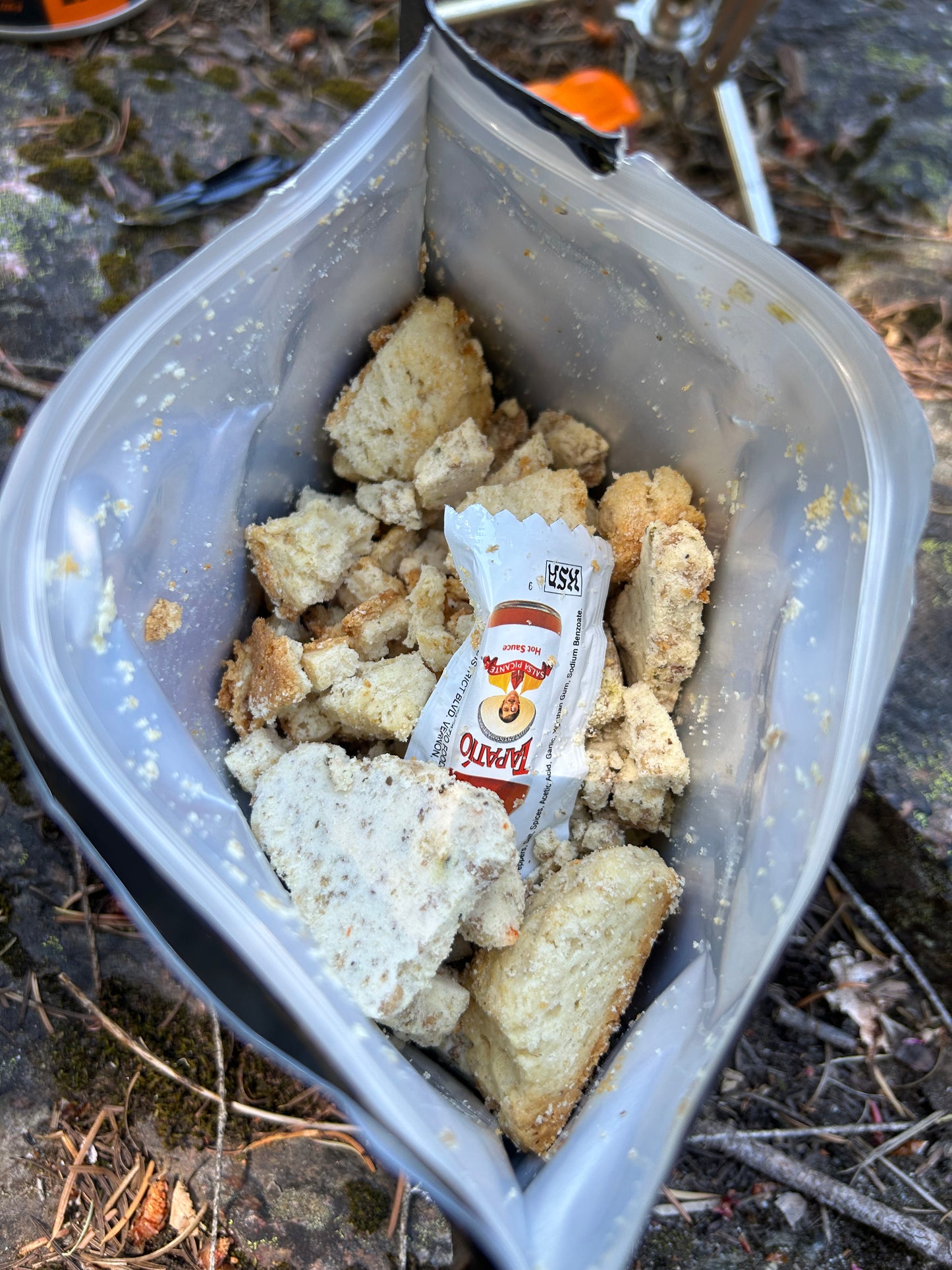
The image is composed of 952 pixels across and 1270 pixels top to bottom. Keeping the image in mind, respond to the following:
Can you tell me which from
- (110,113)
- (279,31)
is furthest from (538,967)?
(279,31)

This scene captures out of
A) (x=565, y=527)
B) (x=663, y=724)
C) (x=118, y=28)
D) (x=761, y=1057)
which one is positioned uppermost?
(x=118, y=28)

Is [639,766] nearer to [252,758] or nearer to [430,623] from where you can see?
[430,623]

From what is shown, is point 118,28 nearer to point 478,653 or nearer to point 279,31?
point 279,31

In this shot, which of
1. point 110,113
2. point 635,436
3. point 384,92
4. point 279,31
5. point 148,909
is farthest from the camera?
point 279,31

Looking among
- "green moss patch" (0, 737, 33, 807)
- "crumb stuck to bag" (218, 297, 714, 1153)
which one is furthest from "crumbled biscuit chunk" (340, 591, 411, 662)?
"green moss patch" (0, 737, 33, 807)

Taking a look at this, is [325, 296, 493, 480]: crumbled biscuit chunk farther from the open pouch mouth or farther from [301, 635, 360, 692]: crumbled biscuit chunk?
[301, 635, 360, 692]: crumbled biscuit chunk

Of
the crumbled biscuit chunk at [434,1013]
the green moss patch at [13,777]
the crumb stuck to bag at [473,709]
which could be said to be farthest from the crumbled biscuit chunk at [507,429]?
the green moss patch at [13,777]
